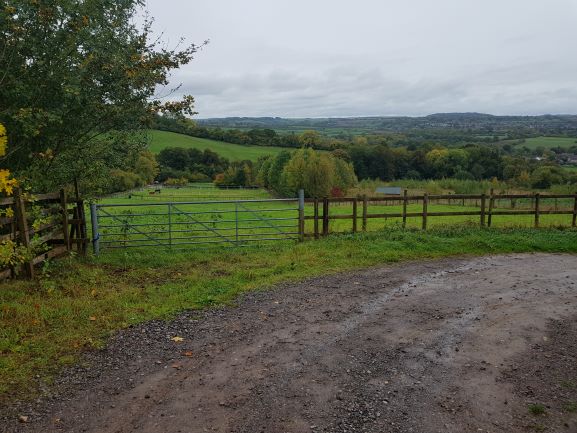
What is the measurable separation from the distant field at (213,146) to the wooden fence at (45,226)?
82473 mm

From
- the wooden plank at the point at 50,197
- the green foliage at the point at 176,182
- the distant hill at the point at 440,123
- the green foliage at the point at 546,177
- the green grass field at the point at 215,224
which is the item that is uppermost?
the distant hill at the point at 440,123

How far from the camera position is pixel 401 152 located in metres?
88.9

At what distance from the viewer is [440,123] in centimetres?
17312

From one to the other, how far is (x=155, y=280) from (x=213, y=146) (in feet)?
310

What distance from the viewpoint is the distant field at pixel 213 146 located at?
95.1m

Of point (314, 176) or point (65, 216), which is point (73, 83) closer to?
point (65, 216)

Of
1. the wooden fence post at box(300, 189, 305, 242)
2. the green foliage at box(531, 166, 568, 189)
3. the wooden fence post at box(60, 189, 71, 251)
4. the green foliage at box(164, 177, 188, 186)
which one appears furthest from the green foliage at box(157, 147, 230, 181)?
the wooden fence post at box(60, 189, 71, 251)

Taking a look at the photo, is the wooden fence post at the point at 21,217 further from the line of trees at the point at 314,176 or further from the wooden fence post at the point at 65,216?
the line of trees at the point at 314,176

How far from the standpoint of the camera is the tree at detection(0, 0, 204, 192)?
7.99 metres

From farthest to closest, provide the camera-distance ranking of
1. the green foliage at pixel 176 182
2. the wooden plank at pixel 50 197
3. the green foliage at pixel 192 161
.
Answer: the green foliage at pixel 192 161 < the green foliage at pixel 176 182 < the wooden plank at pixel 50 197

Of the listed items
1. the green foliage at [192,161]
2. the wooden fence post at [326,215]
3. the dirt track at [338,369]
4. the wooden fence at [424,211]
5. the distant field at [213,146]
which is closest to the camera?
the dirt track at [338,369]

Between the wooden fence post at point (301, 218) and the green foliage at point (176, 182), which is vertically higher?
the wooden fence post at point (301, 218)

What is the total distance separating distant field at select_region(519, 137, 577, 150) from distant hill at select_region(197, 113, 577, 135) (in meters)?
25.6

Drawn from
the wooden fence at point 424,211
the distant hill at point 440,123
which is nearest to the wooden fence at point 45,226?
the wooden fence at point 424,211
